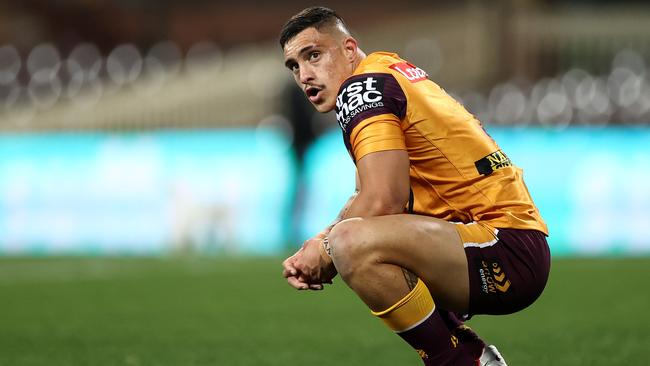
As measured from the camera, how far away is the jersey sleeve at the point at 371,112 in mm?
3789

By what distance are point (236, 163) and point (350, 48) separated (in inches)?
314

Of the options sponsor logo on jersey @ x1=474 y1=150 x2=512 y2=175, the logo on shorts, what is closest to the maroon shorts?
the logo on shorts

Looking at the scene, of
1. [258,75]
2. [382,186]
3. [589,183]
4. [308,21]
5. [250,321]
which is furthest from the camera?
[258,75]

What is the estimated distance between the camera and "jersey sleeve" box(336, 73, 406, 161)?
3789mm

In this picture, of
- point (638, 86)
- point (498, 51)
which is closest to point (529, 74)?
point (498, 51)

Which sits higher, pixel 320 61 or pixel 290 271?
pixel 320 61

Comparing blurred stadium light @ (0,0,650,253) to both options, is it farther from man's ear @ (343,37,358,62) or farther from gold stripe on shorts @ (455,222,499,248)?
gold stripe on shorts @ (455,222,499,248)

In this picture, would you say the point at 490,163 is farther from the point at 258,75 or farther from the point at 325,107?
the point at 258,75

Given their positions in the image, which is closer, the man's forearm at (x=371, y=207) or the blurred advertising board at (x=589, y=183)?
the man's forearm at (x=371, y=207)

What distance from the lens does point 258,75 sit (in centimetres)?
1720

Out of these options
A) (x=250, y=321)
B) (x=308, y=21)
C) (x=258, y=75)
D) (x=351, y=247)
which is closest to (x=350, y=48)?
(x=308, y=21)

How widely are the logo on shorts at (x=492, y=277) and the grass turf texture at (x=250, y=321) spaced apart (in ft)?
3.76

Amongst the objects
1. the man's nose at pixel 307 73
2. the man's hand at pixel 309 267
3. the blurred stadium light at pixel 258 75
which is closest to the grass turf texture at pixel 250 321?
the man's hand at pixel 309 267

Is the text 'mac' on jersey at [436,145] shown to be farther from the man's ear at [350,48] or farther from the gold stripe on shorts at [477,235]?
the man's ear at [350,48]
